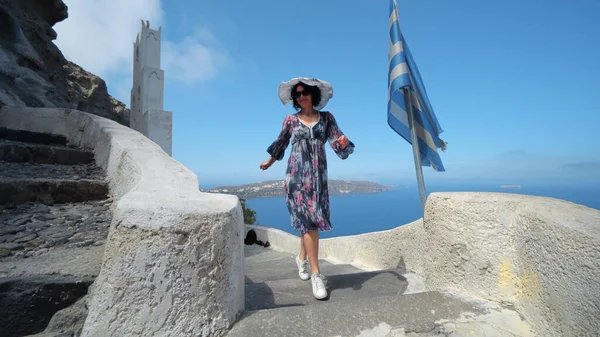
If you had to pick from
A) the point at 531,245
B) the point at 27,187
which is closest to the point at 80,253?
the point at 27,187

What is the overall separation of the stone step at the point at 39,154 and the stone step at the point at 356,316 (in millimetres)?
3354

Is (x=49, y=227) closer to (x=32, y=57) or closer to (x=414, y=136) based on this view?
(x=414, y=136)

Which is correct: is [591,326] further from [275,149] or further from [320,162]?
[275,149]

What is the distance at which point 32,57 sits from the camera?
714 cm

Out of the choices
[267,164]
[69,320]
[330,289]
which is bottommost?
[330,289]

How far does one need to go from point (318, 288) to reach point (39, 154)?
346 centimetres

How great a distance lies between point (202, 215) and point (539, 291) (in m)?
1.69

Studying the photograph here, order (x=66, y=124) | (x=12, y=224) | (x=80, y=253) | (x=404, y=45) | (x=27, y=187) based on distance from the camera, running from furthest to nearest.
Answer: (x=66, y=124), (x=404, y=45), (x=27, y=187), (x=12, y=224), (x=80, y=253)

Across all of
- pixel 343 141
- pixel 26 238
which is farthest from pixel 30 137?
pixel 343 141

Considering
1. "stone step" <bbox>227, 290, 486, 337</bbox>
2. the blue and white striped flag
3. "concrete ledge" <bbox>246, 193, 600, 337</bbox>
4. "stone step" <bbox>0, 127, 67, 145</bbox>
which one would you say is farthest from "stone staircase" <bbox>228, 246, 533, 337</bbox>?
"stone step" <bbox>0, 127, 67, 145</bbox>

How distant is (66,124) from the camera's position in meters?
4.56

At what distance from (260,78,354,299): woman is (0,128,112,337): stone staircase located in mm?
1456

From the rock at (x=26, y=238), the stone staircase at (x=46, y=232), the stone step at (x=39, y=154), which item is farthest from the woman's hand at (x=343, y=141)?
the stone step at (x=39, y=154)

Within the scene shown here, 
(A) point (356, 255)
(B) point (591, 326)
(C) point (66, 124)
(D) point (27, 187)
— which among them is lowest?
(A) point (356, 255)
